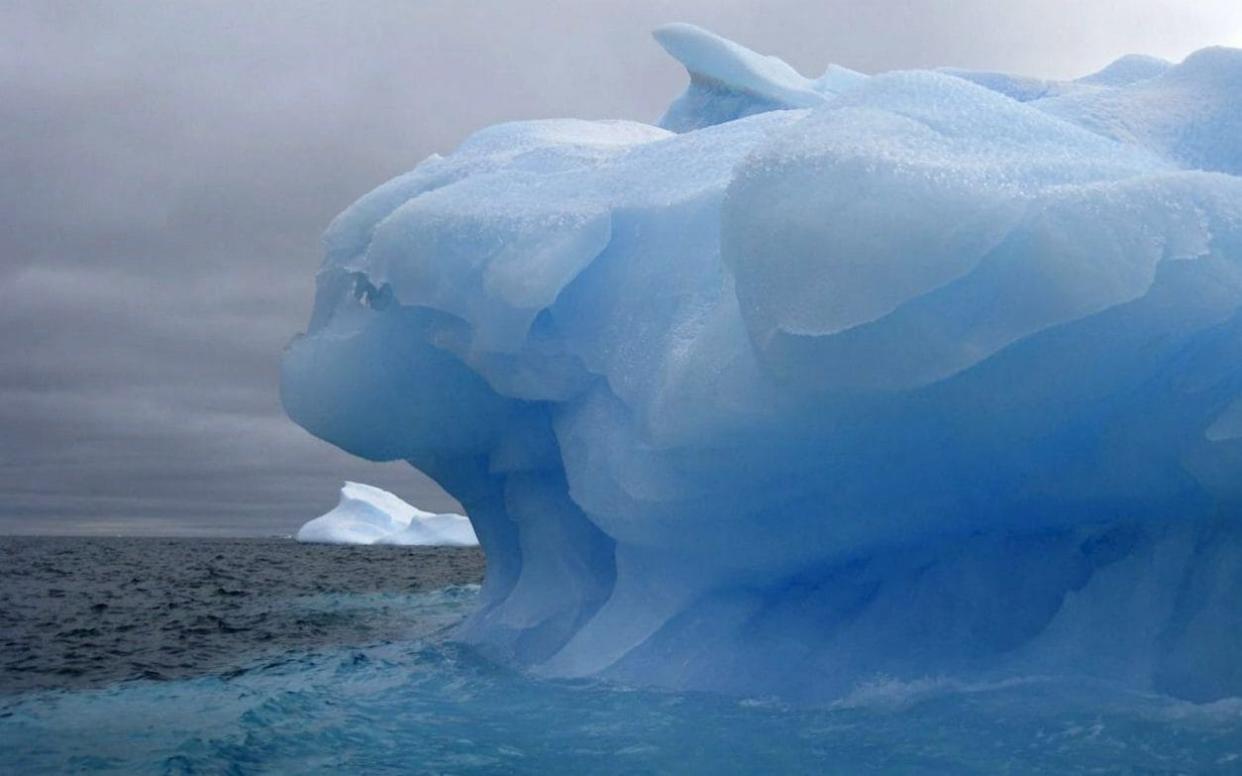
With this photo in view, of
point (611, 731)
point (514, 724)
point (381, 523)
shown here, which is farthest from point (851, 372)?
point (381, 523)

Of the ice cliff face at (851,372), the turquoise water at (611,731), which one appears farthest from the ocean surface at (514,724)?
the ice cliff face at (851,372)

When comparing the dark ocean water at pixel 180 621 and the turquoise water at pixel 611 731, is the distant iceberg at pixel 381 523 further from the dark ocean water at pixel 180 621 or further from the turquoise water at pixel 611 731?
the turquoise water at pixel 611 731

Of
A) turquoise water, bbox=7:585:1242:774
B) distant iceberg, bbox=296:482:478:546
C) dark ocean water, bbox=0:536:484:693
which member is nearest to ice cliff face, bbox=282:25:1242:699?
turquoise water, bbox=7:585:1242:774

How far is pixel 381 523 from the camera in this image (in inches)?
1500

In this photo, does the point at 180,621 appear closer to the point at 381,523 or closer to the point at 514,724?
the point at 514,724

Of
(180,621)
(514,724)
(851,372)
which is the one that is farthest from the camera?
(180,621)

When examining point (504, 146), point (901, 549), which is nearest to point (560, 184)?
point (504, 146)

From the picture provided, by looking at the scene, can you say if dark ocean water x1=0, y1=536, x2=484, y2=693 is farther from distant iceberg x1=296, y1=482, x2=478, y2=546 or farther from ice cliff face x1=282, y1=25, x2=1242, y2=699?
distant iceberg x1=296, y1=482, x2=478, y2=546

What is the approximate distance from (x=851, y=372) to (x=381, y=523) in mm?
34839

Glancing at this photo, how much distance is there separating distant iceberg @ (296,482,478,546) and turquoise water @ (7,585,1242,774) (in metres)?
28.8

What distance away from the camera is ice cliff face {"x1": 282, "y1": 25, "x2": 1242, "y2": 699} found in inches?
176

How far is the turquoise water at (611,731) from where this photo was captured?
4426mm

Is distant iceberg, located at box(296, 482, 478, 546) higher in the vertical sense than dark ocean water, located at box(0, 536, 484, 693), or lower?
higher

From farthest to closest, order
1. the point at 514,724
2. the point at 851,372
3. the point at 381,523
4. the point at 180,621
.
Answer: the point at 381,523, the point at 180,621, the point at 514,724, the point at 851,372
